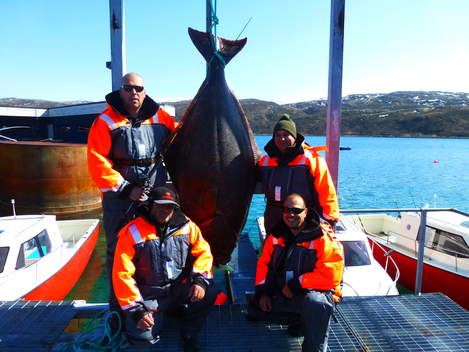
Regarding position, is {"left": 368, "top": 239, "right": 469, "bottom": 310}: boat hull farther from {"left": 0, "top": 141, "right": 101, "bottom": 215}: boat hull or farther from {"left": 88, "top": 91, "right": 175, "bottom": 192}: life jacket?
{"left": 0, "top": 141, "right": 101, "bottom": 215}: boat hull

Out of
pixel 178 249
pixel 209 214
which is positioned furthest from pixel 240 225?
pixel 178 249

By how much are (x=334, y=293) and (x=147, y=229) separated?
150cm

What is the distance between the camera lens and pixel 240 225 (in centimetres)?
326

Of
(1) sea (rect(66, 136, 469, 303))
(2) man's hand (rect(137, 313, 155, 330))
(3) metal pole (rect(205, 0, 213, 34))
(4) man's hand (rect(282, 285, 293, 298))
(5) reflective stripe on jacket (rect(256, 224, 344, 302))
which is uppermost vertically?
(3) metal pole (rect(205, 0, 213, 34))

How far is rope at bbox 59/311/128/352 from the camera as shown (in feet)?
8.30

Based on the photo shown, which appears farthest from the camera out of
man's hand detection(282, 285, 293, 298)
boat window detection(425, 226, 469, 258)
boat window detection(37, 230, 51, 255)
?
boat window detection(37, 230, 51, 255)

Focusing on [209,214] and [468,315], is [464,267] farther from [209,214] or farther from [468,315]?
[209,214]

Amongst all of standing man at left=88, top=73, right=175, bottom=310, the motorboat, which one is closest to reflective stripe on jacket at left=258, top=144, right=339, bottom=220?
standing man at left=88, top=73, right=175, bottom=310

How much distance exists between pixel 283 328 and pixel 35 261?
6743 mm

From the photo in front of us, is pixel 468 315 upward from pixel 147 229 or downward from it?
downward

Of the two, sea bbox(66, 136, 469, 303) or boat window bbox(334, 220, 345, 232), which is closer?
boat window bbox(334, 220, 345, 232)

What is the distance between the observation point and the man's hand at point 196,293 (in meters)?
2.55

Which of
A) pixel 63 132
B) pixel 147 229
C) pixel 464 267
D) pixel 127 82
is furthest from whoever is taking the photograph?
pixel 63 132

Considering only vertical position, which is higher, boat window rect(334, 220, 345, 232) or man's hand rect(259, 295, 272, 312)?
man's hand rect(259, 295, 272, 312)
